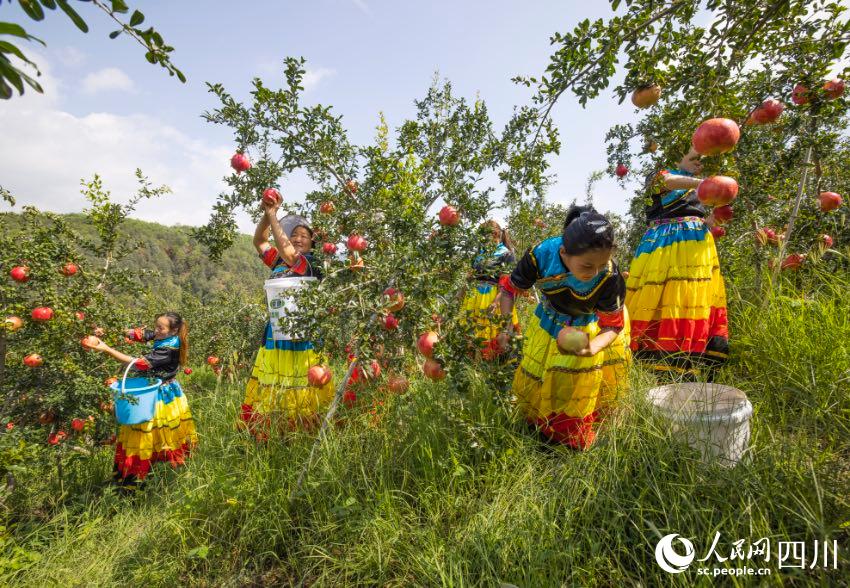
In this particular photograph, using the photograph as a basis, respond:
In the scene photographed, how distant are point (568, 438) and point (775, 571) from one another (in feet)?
2.85

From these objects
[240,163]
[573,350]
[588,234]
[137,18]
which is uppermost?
[137,18]

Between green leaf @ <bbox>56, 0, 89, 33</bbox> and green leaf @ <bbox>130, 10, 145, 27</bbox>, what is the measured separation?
0.83 feet

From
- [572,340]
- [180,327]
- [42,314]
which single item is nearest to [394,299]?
[572,340]

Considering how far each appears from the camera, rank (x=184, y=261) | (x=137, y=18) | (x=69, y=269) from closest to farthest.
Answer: (x=137, y=18) → (x=69, y=269) → (x=184, y=261)

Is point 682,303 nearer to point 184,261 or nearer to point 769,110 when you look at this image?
point 769,110

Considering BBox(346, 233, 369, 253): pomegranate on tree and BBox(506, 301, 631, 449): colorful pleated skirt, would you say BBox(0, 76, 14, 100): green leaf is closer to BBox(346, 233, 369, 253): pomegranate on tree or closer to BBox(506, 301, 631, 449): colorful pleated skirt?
BBox(346, 233, 369, 253): pomegranate on tree

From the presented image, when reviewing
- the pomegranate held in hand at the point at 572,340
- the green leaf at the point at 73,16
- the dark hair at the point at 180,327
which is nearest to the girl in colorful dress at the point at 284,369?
the dark hair at the point at 180,327

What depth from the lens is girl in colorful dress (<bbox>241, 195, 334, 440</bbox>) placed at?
93.1 inches

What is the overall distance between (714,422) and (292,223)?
2559mm

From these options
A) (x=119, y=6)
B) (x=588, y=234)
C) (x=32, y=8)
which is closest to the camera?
(x=32, y=8)

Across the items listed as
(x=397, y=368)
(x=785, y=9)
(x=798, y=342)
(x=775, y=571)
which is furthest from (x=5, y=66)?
(x=798, y=342)

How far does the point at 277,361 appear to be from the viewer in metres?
2.56

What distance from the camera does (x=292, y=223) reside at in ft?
8.75

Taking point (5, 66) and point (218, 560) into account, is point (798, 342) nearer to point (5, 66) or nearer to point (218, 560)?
point (5, 66)
